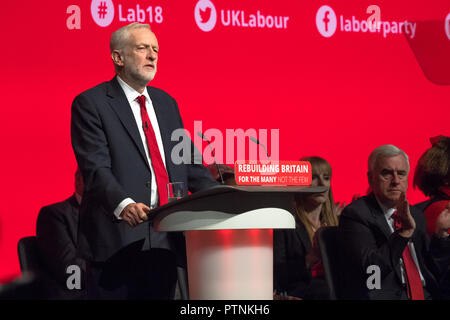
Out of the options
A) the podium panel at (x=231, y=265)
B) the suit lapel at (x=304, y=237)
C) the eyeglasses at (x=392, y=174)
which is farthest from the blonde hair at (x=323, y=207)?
the podium panel at (x=231, y=265)

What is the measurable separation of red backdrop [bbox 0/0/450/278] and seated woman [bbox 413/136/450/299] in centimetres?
68

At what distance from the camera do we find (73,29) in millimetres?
4609

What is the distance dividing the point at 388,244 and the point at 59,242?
6.04ft

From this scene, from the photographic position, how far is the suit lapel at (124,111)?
3090 mm

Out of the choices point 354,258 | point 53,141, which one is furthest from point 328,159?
point 53,141

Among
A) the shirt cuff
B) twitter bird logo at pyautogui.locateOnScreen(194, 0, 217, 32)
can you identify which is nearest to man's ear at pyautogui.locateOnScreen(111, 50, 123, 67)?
the shirt cuff

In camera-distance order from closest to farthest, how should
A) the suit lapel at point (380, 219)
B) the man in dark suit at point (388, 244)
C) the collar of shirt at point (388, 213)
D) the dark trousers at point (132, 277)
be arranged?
1. the dark trousers at point (132, 277)
2. the man in dark suit at point (388, 244)
3. the suit lapel at point (380, 219)
4. the collar of shirt at point (388, 213)

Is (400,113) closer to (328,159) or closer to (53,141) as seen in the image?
(328,159)

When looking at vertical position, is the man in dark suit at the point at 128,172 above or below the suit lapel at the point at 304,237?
above

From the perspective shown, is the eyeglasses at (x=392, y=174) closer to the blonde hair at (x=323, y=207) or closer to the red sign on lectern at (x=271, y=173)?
the blonde hair at (x=323, y=207)

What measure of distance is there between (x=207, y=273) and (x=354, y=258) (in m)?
1.31

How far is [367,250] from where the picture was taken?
3.77 m

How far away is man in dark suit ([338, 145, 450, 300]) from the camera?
12.2 ft

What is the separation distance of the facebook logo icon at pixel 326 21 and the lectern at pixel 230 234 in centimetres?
257
